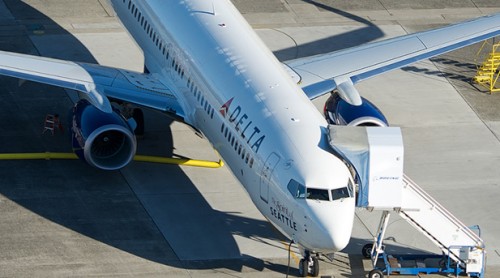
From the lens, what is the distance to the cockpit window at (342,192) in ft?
107

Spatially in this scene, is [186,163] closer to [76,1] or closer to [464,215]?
[464,215]

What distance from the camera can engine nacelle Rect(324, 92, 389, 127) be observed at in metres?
39.8

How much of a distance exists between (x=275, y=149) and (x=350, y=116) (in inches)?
273

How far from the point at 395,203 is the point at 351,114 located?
733 centimetres

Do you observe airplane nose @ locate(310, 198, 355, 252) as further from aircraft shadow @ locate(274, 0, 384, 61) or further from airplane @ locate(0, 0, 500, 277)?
aircraft shadow @ locate(274, 0, 384, 61)

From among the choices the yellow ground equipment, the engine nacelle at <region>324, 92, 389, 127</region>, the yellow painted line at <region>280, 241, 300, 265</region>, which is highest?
the yellow ground equipment

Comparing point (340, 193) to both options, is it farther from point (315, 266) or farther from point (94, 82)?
point (94, 82)

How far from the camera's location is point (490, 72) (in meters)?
49.1

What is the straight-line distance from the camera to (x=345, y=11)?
177ft

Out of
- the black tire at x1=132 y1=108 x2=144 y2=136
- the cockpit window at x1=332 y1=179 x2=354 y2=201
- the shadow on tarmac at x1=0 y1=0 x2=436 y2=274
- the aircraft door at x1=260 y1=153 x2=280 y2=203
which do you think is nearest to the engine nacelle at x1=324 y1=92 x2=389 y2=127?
the shadow on tarmac at x1=0 y1=0 x2=436 y2=274

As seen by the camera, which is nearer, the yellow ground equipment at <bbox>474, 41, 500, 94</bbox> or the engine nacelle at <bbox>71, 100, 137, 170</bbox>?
the engine nacelle at <bbox>71, 100, 137, 170</bbox>

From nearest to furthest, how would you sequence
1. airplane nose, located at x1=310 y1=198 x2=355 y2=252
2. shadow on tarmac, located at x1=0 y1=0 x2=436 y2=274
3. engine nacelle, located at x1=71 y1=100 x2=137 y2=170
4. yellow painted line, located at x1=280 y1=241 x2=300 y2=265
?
airplane nose, located at x1=310 y1=198 x2=355 y2=252 < yellow painted line, located at x1=280 y1=241 x2=300 y2=265 < shadow on tarmac, located at x1=0 y1=0 x2=436 y2=274 < engine nacelle, located at x1=71 y1=100 x2=137 y2=170

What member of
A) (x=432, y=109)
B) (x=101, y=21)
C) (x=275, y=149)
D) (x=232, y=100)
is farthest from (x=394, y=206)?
(x=101, y=21)

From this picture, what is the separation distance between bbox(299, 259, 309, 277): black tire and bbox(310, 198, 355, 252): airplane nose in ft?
6.62
